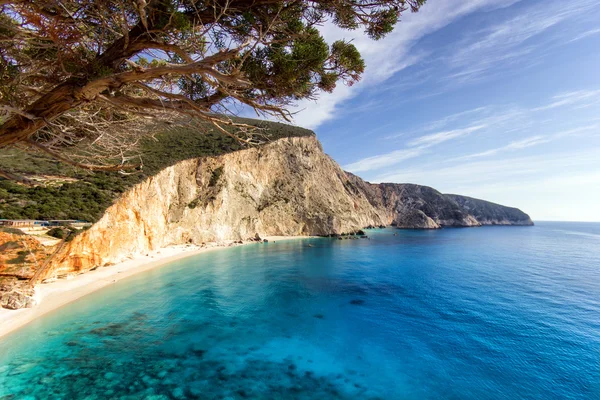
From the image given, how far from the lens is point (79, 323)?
41.6 ft

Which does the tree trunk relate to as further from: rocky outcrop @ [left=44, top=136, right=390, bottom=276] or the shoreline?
rocky outcrop @ [left=44, top=136, right=390, bottom=276]

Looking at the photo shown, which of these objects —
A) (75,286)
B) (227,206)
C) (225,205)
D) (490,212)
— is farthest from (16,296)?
(490,212)

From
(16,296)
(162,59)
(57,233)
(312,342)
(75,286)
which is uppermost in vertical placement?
(162,59)

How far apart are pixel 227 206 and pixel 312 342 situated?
3886cm

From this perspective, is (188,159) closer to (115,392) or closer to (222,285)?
(222,285)

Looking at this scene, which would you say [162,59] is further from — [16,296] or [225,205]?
[225,205]

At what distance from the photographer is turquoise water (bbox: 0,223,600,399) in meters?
8.37

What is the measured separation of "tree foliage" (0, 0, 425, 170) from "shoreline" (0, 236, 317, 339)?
12.4 m

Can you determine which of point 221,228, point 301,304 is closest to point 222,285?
point 301,304

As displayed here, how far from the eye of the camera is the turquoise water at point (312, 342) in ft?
27.5

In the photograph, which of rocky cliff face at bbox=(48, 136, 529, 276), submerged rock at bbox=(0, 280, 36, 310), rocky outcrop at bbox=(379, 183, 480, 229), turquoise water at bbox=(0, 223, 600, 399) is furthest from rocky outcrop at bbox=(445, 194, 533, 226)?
submerged rock at bbox=(0, 280, 36, 310)

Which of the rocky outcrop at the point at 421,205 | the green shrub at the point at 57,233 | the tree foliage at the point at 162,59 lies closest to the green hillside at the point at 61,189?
the green shrub at the point at 57,233

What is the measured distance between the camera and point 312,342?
1144 centimetres

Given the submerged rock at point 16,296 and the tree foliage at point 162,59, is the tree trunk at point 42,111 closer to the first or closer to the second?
the tree foliage at point 162,59
